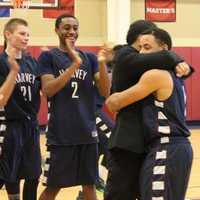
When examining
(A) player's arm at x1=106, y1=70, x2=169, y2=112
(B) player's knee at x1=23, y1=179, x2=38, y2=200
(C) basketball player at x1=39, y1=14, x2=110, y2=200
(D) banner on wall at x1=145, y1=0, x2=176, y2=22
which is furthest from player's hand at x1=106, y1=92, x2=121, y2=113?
(D) banner on wall at x1=145, y1=0, x2=176, y2=22

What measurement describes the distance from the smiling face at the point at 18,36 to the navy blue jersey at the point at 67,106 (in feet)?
0.86

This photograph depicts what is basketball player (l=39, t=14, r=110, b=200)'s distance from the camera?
149 inches

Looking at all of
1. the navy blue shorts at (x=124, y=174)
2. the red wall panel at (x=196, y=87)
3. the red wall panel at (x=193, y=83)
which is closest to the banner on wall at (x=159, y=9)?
the red wall panel at (x=193, y=83)

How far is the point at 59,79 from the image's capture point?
3.57 metres

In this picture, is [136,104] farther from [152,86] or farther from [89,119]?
[89,119]

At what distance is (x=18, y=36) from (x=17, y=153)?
93 centimetres

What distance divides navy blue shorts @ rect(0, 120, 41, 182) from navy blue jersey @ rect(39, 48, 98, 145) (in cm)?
26

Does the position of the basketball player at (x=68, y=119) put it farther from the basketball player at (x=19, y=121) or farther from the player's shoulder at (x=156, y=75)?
the player's shoulder at (x=156, y=75)

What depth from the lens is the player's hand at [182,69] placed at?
117 inches

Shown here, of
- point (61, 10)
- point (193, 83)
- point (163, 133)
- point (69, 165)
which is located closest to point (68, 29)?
point (69, 165)

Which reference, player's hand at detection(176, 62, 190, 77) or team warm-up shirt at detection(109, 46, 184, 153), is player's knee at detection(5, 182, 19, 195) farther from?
player's hand at detection(176, 62, 190, 77)

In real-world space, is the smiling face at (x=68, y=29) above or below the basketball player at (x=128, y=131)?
above

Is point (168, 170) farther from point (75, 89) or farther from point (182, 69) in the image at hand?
point (75, 89)

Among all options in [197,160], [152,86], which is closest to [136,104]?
[152,86]
